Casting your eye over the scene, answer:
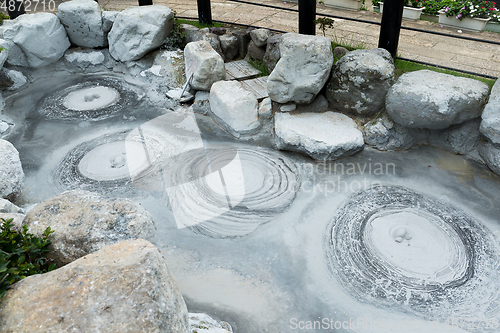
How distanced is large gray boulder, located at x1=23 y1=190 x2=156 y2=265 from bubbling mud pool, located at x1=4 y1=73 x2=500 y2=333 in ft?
2.55

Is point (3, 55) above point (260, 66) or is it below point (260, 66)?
above

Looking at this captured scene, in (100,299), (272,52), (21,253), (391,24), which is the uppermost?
(391,24)

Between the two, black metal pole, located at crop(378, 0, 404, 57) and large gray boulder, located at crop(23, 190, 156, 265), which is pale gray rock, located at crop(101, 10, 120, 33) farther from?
large gray boulder, located at crop(23, 190, 156, 265)

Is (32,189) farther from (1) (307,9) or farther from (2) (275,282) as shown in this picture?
(1) (307,9)

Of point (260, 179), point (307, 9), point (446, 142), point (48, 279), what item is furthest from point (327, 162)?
point (48, 279)

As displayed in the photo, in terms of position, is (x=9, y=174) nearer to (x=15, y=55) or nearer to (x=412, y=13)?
(x=15, y=55)

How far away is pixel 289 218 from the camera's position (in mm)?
3631

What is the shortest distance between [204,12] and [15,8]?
325cm

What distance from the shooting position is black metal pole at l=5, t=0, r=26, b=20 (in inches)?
250

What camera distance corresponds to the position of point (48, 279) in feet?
6.47

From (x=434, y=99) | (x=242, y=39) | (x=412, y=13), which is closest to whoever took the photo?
(x=434, y=99)

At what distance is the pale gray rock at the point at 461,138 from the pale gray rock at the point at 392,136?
169mm

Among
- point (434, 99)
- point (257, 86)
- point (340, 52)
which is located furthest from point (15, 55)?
point (434, 99)

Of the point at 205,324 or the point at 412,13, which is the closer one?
the point at 205,324
